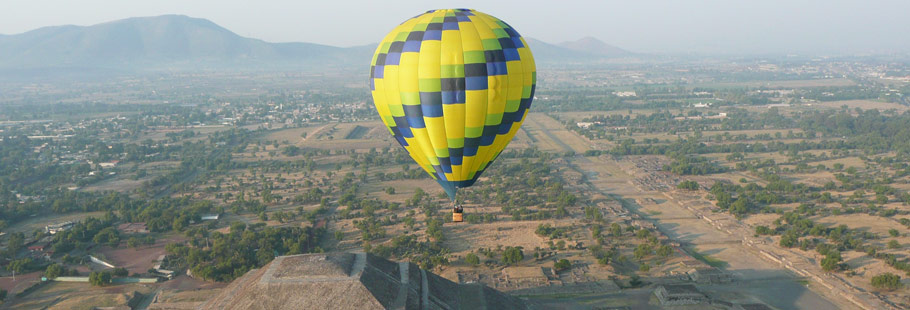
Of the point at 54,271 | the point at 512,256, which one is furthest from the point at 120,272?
the point at 512,256

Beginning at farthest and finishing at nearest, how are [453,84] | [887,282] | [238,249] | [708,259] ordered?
1. [708,259]
2. [238,249]
3. [887,282]
4. [453,84]

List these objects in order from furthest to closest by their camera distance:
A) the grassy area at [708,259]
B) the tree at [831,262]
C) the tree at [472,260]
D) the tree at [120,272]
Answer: the grassy area at [708,259]
the tree at [472,260]
the tree at [120,272]
the tree at [831,262]

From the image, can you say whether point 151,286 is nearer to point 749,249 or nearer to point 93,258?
point 93,258

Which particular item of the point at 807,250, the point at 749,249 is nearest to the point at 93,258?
the point at 749,249

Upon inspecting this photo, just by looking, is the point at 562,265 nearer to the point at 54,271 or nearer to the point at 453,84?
the point at 453,84

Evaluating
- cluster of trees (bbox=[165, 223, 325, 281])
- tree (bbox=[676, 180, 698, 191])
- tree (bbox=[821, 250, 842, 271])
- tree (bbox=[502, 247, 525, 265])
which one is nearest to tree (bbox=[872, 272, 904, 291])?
tree (bbox=[821, 250, 842, 271])

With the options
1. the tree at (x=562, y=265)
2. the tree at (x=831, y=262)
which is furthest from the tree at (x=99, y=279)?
the tree at (x=831, y=262)

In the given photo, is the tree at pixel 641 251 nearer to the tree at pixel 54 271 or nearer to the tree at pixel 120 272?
the tree at pixel 120 272

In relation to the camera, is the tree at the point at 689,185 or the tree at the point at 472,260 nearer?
the tree at the point at 472,260
